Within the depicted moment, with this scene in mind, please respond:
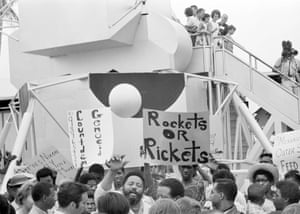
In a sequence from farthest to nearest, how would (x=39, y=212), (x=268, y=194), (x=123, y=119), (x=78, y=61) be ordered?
(x=78, y=61) → (x=123, y=119) → (x=268, y=194) → (x=39, y=212)

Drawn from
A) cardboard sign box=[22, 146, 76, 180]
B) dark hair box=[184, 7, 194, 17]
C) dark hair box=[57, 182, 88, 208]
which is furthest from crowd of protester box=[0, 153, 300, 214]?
dark hair box=[184, 7, 194, 17]

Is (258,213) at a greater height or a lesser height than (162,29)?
lesser

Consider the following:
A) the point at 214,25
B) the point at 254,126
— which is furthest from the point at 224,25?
the point at 254,126

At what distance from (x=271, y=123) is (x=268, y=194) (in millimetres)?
12664

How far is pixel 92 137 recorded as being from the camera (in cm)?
1298

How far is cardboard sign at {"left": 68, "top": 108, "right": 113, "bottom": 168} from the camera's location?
500 inches

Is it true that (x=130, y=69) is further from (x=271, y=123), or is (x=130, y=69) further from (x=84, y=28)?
(x=271, y=123)

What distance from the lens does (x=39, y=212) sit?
8492 mm

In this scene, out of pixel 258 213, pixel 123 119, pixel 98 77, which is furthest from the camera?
pixel 98 77

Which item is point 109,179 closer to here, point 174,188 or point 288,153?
point 174,188

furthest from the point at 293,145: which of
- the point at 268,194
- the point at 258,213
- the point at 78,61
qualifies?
the point at 78,61

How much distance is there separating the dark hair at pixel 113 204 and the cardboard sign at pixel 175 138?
16.1ft

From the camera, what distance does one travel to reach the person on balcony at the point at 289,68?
75.2 feet

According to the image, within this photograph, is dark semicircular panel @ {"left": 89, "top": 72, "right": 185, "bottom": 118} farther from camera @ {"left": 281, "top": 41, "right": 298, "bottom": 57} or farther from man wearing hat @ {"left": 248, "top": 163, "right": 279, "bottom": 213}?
man wearing hat @ {"left": 248, "top": 163, "right": 279, "bottom": 213}
